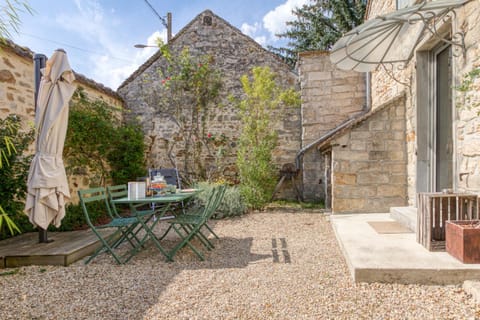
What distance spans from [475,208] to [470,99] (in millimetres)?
1055

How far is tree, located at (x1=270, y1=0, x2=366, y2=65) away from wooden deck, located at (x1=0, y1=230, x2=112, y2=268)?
13490 millimetres

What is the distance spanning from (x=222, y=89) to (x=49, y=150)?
515cm

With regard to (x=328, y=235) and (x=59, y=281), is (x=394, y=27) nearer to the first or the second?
(x=328, y=235)

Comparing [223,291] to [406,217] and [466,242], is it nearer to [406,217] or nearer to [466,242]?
[466,242]

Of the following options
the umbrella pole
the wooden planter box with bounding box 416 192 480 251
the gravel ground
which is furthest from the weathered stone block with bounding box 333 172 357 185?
the umbrella pole

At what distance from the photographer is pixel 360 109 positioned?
277 inches

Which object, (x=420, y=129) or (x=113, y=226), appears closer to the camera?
(x=113, y=226)

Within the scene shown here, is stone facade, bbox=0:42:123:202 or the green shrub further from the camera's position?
the green shrub

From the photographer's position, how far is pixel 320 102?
716 centimetres

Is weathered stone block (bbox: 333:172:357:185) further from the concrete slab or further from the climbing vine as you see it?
the climbing vine

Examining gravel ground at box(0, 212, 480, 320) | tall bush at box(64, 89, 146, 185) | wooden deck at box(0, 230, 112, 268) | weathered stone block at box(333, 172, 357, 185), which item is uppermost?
tall bush at box(64, 89, 146, 185)

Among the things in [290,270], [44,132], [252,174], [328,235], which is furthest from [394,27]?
[44,132]

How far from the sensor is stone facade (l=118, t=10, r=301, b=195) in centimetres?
785

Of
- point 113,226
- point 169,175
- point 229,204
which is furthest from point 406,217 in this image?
point 169,175
